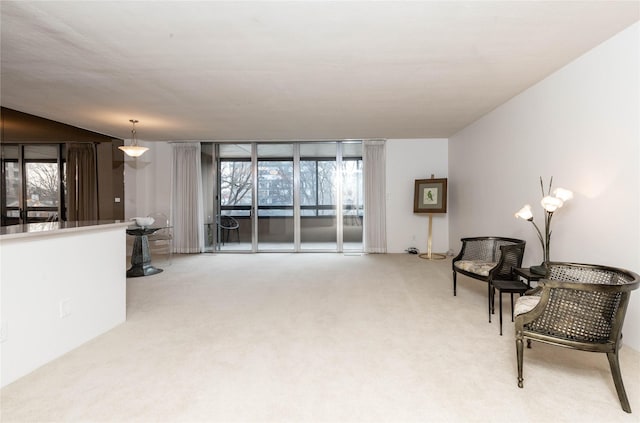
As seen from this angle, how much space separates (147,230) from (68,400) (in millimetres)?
3470

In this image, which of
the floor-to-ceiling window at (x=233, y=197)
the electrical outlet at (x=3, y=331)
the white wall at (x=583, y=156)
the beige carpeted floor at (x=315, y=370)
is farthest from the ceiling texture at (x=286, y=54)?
the beige carpeted floor at (x=315, y=370)

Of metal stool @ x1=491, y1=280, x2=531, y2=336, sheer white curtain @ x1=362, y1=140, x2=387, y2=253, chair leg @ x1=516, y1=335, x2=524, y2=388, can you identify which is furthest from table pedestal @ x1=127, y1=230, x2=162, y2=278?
chair leg @ x1=516, y1=335, x2=524, y2=388

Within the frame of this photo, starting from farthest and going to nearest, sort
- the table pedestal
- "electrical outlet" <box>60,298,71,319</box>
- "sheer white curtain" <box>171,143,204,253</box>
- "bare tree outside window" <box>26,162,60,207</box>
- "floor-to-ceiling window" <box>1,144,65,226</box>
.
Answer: "sheer white curtain" <box>171,143,204,253</box>, "bare tree outside window" <box>26,162,60,207</box>, "floor-to-ceiling window" <box>1,144,65,226</box>, the table pedestal, "electrical outlet" <box>60,298,71,319</box>

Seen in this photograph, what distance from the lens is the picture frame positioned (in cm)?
620

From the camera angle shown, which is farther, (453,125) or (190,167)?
(190,167)

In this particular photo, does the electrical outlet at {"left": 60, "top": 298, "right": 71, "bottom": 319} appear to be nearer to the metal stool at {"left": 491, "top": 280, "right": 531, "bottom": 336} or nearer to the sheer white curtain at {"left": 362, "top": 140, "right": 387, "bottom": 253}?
the metal stool at {"left": 491, "top": 280, "right": 531, "bottom": 336}

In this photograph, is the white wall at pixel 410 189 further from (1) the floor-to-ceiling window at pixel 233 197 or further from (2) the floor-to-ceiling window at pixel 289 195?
(1) the floor-to-ceiling window at pixel 233 197

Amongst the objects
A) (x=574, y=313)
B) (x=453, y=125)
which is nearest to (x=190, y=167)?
(x=453, y=125)

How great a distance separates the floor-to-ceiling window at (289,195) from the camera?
702 cm

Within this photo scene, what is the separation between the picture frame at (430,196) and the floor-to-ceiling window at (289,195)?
4.02ft

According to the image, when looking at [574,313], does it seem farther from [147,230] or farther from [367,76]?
[147,230]

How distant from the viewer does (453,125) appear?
18.4 ft

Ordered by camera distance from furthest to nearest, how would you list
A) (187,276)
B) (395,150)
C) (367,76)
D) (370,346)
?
(395,150), (187,276), (367,76), (370,346)

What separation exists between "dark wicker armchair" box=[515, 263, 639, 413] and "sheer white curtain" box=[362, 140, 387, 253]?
4809 millimetres
